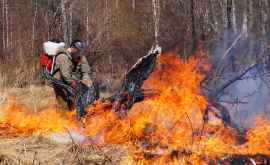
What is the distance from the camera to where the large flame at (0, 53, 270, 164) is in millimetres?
6766

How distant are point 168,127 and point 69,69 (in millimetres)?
Result: 2039

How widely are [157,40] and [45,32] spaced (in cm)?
550

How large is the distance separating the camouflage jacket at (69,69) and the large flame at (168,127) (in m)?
0.64

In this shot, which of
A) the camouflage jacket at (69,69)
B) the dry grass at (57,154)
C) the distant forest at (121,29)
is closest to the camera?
the dry grass at (57,154)

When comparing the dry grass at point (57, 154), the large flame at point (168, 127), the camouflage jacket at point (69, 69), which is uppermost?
the camouflage jacket at point (69, 69)

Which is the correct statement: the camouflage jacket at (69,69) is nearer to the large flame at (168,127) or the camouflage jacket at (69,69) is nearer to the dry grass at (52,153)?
the large flame at (168,127)

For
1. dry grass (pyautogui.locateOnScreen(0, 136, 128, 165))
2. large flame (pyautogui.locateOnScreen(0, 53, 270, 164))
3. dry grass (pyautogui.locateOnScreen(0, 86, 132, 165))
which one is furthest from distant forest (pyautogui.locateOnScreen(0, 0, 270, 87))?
dry grass (pyautogui.locateOnScreen(0, 136, 128, 165))

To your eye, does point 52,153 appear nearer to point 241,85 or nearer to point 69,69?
point 69,69

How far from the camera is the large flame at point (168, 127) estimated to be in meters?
6.77

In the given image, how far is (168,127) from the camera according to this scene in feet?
24.5

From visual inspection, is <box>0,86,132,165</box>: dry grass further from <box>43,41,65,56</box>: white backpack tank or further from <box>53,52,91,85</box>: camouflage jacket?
<box>43,41,65,56</box>: white backpack tank

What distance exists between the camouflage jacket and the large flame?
64 centimetres

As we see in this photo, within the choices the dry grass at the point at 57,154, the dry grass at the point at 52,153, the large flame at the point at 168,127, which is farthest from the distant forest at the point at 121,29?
the dry grass at the point at 57,154

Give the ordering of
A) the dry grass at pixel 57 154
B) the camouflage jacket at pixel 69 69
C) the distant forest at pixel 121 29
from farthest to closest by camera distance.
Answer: the distant forest at pixel 121 29, the camouflage jacket at pixel 69 69, the dry grass at pixel 57 154
